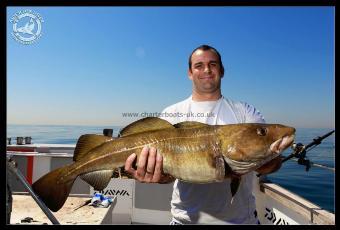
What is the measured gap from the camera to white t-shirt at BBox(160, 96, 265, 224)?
3.38 m

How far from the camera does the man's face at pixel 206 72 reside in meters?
3.80

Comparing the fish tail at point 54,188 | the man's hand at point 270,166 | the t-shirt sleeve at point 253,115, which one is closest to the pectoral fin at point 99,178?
the fish tail at point 54,188

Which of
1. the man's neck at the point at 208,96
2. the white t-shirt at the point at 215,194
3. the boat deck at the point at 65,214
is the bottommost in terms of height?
the boat deck at the point at 65,214

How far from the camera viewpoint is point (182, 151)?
116 inches

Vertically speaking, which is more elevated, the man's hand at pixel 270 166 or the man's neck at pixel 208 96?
the man's neck at pixel 208 96

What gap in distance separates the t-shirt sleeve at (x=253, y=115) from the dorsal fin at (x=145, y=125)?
984mm

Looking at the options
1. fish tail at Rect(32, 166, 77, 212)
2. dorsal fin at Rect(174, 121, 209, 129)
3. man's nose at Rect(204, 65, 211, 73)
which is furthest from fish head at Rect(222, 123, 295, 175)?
fish tail at Rect(32, 166, 77, 212)

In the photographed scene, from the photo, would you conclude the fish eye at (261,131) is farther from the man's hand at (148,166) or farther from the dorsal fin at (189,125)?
the man's hand at (148,166)

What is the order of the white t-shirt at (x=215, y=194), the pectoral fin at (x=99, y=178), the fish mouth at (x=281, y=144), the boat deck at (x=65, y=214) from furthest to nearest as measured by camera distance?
1. the boat deck at (x=65, y=214)
2. the white t-shirt at (x=215, y=194)
3. the pectoral fin at (x=99, y=178)
4. the fish mouth at (x=281, y=144)

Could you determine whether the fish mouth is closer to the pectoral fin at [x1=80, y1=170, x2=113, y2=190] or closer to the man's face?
the man's face

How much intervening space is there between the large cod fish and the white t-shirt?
1.73ft

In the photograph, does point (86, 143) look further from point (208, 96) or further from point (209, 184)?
point (208, 96)
